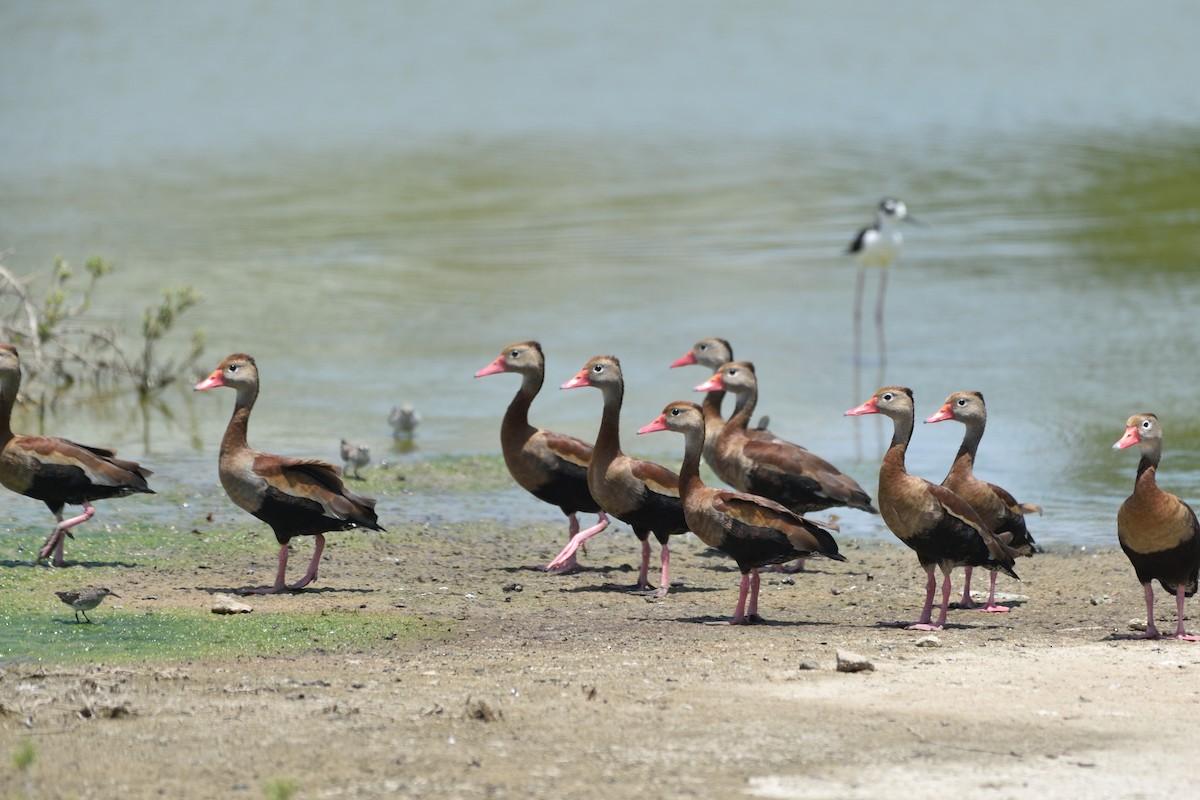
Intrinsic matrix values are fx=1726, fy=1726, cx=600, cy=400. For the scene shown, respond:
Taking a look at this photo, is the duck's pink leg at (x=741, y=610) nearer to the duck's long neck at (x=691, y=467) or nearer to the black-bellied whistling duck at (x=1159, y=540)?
the duck's long neck at (x=691, y=467)

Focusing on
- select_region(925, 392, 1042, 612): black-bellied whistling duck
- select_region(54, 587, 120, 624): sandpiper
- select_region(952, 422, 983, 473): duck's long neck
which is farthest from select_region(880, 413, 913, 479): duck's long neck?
select_region(54, 587, 120, 624): sandpiper

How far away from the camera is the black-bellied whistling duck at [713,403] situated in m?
11.9

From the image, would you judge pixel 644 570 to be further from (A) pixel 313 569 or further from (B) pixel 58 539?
(B) pixel 58 539

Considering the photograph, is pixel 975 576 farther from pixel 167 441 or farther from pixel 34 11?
pixel 34 11

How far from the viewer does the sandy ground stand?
6.12 m

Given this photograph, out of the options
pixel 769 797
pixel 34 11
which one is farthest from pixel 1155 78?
pixel 769 797

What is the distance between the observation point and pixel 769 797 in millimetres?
5941

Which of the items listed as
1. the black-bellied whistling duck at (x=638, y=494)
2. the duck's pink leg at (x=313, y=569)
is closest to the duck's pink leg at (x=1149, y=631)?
the black-bellied whistling duck at (x=638, y=494)

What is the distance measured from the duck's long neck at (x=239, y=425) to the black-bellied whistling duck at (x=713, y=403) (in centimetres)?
283

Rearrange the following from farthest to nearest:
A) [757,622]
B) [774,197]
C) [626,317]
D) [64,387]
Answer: [774,197], [626,317], [64,387], [757,622]

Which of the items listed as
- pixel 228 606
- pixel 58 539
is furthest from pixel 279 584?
pixel 58 539

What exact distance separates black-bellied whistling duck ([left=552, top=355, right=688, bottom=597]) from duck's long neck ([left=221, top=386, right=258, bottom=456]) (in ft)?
6.79

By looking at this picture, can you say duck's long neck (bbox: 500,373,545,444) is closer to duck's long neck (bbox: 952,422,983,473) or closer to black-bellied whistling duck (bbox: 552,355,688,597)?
black-bellied whistling duck (bbox: 552,355,688,597)

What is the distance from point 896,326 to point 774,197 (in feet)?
→ 27.9
